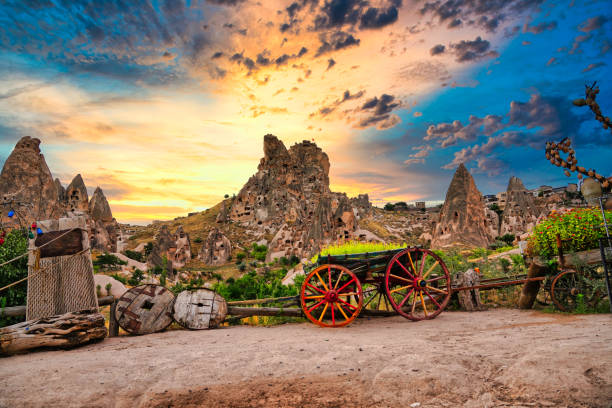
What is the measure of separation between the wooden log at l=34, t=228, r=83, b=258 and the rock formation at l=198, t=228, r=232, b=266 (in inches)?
1515

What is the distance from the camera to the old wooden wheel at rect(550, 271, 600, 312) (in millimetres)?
6914

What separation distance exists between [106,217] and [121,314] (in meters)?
53.1

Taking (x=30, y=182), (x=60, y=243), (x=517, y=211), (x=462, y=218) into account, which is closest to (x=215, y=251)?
(x=30, y=182)

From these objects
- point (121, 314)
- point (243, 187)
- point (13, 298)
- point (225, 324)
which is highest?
point (243, 187)

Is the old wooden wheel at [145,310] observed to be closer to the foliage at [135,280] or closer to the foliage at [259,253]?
the foliage at [135,280]

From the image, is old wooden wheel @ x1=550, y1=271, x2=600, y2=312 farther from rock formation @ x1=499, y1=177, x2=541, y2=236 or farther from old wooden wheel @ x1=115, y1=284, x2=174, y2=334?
rock formation @ x1=499, y1=177, x2=541, y2=236

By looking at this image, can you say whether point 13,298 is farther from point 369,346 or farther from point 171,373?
point 369,346

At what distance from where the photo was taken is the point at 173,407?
11.0ft

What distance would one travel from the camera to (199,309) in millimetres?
7578

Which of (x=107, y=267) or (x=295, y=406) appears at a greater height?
(x=107, y=267)

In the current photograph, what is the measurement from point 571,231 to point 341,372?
5.93 metres

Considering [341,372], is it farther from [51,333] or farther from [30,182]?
[30,182]

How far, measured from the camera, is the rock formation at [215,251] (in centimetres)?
4488

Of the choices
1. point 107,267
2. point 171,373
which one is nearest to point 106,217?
point 107,267
